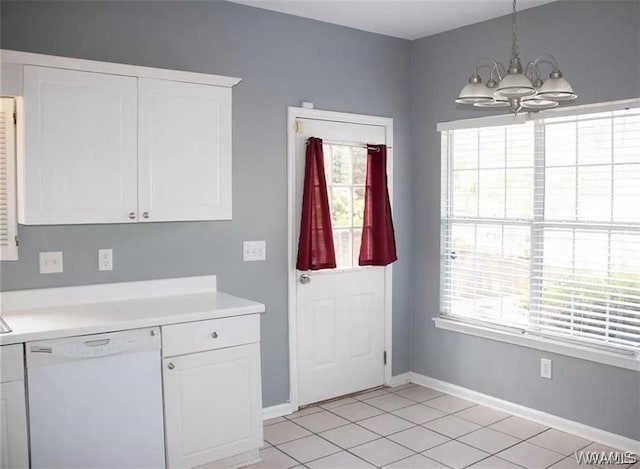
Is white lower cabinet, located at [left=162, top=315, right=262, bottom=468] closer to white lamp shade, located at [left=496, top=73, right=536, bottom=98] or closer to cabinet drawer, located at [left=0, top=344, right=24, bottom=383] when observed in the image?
cabinet drawer, located at [left=0, top=344, right=24, bottom=383]

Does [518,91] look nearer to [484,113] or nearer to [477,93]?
[477,93]

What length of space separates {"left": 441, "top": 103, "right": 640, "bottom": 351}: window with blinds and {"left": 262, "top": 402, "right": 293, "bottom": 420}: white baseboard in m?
1.36

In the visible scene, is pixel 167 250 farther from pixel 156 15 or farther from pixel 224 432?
pixel 156 15

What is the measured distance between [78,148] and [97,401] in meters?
1.19

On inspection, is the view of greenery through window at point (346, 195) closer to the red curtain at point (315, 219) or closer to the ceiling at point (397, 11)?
the red curtain at point (315, 219)

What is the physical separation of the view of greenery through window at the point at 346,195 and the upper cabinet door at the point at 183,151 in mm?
1016

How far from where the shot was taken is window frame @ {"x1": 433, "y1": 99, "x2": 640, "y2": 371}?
343 centimetres

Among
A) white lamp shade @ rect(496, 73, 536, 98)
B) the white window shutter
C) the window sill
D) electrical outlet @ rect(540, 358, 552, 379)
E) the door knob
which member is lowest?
electrical outlet @ rect(540, 358, 552, 379)

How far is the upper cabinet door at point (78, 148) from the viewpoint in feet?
9.13

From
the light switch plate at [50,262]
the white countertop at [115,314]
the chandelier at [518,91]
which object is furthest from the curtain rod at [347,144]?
the light switch plate at [50,262]

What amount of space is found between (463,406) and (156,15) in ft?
10.5

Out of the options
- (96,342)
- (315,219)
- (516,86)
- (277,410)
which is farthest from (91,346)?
(516,86)

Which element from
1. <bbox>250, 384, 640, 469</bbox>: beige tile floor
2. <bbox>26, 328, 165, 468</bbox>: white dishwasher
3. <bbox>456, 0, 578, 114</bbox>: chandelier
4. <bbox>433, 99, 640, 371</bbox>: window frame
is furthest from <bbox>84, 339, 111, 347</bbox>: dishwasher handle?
<bbox>433, 99, 640, 371</bbox>: window frame

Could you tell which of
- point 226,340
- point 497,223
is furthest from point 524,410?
point 226,340
